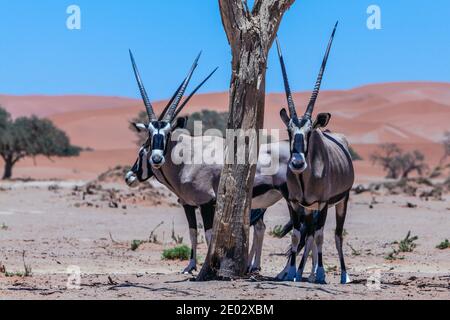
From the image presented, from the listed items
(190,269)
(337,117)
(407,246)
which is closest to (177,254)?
(190,269)

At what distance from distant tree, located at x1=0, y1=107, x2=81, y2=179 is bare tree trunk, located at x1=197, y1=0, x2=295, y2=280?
34.9 m

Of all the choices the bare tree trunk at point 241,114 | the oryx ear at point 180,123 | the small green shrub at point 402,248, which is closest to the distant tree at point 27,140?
the small green shrub at point 402,248

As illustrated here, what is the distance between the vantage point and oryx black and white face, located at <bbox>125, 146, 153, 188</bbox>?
11844 mm

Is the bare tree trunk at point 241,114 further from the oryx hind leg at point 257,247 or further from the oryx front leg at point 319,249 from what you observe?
the oryx hind leg at point 257,247

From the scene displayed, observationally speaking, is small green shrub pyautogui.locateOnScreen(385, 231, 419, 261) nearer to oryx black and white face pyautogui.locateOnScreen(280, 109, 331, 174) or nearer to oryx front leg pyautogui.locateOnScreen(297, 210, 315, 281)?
oryx front leg pyautogui.locateOnScreen(297, 210, 315, 281)

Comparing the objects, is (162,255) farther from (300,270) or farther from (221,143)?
(300,270)

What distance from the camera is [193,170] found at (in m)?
11.7

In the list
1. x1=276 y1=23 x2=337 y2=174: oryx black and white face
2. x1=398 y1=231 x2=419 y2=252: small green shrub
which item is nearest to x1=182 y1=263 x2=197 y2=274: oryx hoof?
x1=276 y1=23 x2=337 y2=174: oryx black and white face

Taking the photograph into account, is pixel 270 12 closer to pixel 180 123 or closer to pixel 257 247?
pixel 180 123

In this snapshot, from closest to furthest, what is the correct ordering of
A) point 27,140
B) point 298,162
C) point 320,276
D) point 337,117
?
1. point 298,162
2. point 320,276
3. point 27,140
4. point 337,117

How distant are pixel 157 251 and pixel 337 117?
106 m

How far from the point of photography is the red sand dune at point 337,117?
81.6 meters
